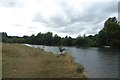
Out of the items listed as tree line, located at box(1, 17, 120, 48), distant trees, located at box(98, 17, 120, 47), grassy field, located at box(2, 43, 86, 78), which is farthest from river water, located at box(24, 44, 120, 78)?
distant trees, located at box(98, 17, 120, 47)

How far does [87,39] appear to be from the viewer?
10119cm

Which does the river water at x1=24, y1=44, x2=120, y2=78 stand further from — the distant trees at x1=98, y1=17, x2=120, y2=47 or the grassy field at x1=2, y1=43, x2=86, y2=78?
the distant trees at x1=98, y1=17, x2=120, y2=47

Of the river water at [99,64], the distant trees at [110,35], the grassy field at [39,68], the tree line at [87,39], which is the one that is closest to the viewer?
the grassy field at [39,68]

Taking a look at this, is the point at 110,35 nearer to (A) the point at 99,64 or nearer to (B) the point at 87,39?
(B) the point at 87,39

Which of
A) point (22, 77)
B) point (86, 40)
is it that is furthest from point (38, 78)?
point (86, 40)

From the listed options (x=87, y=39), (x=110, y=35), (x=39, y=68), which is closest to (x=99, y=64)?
(x=39, y=68)

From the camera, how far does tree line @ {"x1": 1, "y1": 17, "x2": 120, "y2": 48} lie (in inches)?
3224

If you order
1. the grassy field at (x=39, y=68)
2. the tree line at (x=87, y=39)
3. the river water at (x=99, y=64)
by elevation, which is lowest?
the river water at (x=99, y=64)

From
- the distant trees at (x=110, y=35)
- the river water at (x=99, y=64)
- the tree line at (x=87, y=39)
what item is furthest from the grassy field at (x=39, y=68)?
the distant trees at (x=110, y=35)

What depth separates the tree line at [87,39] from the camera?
8189cm

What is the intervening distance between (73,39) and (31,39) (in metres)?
20.4

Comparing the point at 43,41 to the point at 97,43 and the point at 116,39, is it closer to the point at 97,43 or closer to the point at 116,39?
the point at 97,43

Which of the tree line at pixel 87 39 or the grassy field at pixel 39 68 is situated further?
the tree line at pixel 87 39

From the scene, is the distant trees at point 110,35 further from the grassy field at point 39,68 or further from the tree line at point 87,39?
the grassy field at point 39,68
